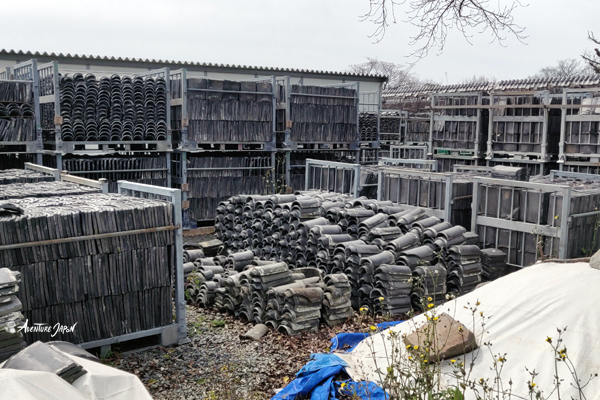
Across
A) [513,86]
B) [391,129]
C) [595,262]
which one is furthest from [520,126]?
[513,86]

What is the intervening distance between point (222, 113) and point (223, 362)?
364 inches

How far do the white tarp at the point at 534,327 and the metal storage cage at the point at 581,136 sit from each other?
9.43 metres

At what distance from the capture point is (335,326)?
26.9ft

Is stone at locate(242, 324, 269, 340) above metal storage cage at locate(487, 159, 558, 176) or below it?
below

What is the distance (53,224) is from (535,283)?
17.9 ft

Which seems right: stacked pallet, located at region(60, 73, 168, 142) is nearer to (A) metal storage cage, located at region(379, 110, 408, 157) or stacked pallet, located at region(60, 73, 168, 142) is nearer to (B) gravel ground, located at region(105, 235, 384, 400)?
(B) gravel ground, located at region(105, 235, 384, 400)

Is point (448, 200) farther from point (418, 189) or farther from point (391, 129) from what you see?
point (391, 129)

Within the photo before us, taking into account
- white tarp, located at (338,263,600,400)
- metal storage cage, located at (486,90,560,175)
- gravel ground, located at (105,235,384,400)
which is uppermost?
metal storage cage, located at (486,90,560,175)

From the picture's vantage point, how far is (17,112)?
12617mm

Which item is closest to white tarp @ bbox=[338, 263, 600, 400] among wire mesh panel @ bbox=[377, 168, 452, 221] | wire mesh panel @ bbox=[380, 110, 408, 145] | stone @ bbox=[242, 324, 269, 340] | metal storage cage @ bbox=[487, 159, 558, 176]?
stone @ bbox=[242, 324, 269, 340]

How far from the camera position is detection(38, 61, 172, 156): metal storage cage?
42.5ft

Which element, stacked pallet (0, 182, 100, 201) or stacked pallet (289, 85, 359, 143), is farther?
stacked pallet (289, 85, 359, 143)

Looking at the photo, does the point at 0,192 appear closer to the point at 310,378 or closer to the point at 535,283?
the point at 310,378

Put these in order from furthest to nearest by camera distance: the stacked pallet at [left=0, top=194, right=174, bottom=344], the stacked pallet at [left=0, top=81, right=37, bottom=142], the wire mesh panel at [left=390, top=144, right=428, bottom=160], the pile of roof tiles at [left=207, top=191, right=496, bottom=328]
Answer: the wire mesh panel at [left=390, top=144, right=428, bottom=160]
the stacked pallet at [left=0, top=81, right=37, bottom=142]
the pile of roof tiles at [left=207, top=191, right=496, bottom=328]
the stacked pallet at [left=0, top=194, right=174, bottom=344]
